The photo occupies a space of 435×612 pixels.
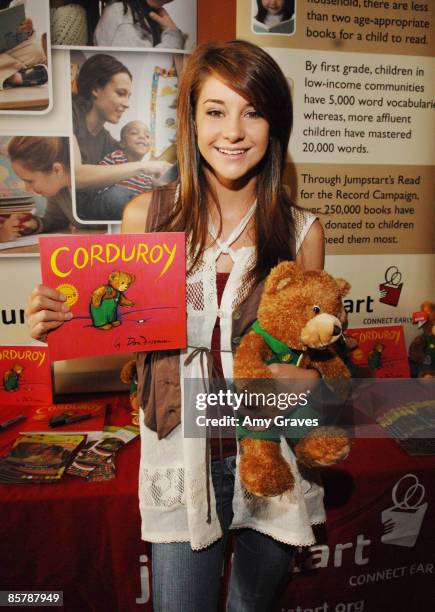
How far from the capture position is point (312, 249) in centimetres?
99

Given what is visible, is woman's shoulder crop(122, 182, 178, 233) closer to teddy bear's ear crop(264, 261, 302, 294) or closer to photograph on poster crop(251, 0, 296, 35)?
teddy bear's ear crop(264, 261, 302, 294)

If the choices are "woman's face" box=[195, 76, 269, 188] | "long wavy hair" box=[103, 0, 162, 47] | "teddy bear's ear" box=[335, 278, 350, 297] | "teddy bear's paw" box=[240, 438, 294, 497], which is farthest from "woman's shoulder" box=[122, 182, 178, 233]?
"long wavy hair" box=[103, 0, 162, 47]

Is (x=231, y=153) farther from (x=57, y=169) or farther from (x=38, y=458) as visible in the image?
(x=38, y=458)

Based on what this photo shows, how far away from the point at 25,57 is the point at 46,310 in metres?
0.91

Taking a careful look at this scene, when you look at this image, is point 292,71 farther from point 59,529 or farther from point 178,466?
point 59,529

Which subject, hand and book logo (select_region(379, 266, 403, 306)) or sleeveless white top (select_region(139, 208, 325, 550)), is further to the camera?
hand and book logo (select_region(379, 266, 403, 306))

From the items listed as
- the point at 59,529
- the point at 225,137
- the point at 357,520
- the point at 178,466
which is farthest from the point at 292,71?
the point at 59,529

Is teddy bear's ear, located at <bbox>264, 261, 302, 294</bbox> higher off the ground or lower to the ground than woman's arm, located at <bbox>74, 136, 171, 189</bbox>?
lower

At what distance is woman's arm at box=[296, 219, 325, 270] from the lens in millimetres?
985

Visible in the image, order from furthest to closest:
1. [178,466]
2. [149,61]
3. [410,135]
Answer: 1. [410,135]
2. [149,61]
3. [178,466]

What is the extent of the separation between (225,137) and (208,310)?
1.04 feet

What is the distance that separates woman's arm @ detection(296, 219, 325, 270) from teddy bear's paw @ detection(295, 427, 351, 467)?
34 cm

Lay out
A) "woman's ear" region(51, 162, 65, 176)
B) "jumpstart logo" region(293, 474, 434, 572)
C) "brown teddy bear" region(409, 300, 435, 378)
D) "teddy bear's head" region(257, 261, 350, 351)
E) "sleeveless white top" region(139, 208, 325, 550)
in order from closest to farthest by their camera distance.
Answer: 1. "teddy bear's head" region(257, 261, 350, 351)
2. "sleeveless white top" region(139, 208, 325, 550)
3. "jumpstart logo" region(293, 474, 434, 572)
4. "woman's ear" region(51, 162, 65, 176)
5. "brown teddy bear" region(409, 300, 435, 378)

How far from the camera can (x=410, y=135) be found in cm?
152
